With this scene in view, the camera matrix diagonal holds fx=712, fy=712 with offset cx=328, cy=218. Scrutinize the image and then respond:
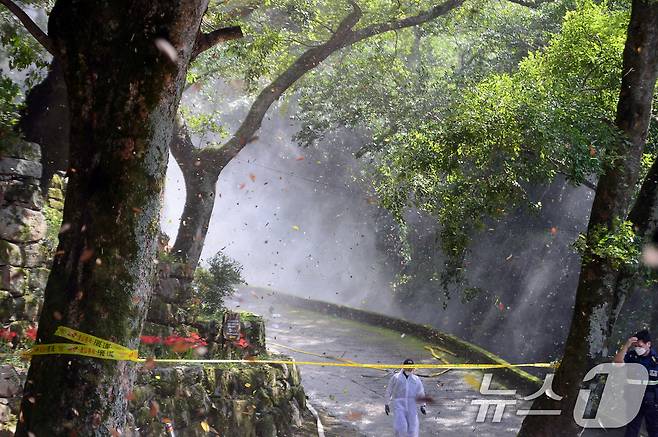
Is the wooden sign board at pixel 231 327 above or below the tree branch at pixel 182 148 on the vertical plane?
below

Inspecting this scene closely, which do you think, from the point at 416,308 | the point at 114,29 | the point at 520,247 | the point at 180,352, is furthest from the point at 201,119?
the point at 416,308

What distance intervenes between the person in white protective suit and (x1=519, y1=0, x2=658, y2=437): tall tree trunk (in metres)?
1.59

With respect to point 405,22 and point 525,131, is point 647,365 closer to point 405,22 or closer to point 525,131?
point 525,131

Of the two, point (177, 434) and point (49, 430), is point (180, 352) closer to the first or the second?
point (177, 434)

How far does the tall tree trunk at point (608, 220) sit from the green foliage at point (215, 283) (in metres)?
5.86

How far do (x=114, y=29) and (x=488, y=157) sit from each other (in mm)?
7072

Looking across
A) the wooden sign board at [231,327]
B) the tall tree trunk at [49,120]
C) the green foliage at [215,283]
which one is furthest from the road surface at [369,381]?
the tall tree trunk at [49,120]

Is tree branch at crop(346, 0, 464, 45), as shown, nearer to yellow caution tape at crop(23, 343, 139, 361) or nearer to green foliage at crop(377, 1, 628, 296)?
green foliage at crop(377, 1, 628, 296)

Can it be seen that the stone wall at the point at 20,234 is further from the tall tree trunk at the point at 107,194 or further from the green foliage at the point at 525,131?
the green foliage at the point at 525,131

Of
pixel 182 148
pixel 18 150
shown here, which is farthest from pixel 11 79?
pixel 182 148

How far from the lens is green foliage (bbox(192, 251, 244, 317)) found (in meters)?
13.0

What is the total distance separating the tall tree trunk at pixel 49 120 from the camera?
11.3m

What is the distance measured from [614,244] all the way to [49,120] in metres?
8.77

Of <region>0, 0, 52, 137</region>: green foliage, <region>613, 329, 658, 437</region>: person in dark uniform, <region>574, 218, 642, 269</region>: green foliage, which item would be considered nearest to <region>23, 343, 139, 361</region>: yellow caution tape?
<region>0, 0, 52, 137</region>: green foliage
